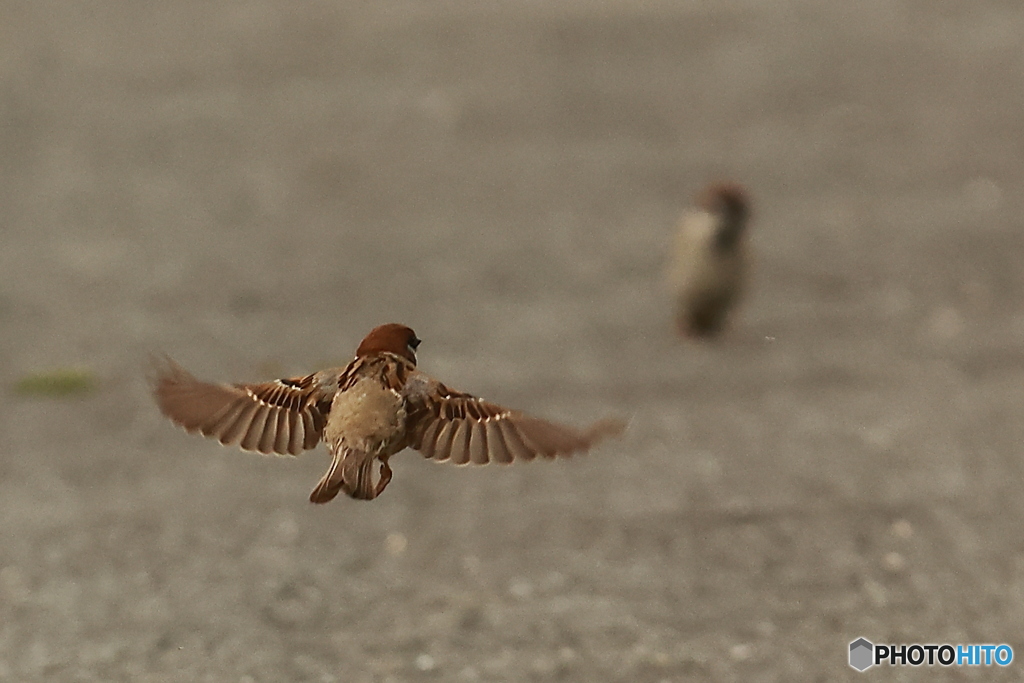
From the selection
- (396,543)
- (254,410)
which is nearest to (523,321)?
(396,543)

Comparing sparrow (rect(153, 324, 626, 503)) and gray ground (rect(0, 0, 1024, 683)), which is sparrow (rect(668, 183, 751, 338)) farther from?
sparrow (rect(153, 324, 626, 503))

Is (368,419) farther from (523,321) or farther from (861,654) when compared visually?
(523,321)

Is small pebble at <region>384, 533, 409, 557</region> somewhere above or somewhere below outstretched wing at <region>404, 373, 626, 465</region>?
above

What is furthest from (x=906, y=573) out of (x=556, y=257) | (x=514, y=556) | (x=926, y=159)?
(x=926, y=159)

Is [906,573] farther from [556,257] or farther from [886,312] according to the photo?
[556,257]

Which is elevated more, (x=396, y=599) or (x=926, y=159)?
(x=926, y=159)

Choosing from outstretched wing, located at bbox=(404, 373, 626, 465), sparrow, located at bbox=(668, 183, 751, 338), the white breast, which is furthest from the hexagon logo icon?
sparrow, located at bbox=(668, 183, 751, 338)
